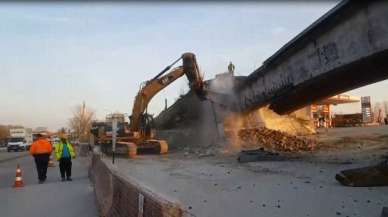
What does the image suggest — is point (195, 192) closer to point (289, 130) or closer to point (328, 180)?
point (328, 180)

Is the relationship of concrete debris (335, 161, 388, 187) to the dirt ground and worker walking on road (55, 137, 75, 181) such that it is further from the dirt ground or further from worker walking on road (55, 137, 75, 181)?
worker walking on road (55, 137, 75, 181)

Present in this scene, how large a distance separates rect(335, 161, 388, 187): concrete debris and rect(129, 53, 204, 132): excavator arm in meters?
17.0

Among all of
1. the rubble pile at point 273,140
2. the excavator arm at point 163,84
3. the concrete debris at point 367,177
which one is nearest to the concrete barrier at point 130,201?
the concrete debris at point 367,177

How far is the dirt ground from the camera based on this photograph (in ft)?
32.4

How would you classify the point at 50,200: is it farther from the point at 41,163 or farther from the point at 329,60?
the point at 329,60

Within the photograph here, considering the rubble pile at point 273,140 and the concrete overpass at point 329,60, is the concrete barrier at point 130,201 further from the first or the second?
the rubble pile at point 273,140

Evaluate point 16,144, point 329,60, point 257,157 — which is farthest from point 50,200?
point 16,144

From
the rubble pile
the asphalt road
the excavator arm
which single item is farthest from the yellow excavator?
the asphalt road

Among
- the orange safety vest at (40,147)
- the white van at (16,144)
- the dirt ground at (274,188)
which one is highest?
the white van at (16,144)

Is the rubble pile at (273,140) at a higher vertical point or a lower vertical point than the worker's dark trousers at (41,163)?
higher

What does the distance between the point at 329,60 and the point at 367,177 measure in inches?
202

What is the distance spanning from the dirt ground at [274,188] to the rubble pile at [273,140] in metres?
3.18

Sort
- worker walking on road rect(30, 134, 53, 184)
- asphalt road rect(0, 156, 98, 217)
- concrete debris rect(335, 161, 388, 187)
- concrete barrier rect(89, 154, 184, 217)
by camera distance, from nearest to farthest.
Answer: concrete barrier rect(89, 154, 184, 217) → concrete debris rect(335, 161, 388, 187) → asphalt road rect(0, 156, 98, 217) → worker walking on road rect(30, 134, 53, 184)

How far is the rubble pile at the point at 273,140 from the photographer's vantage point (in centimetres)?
2594
